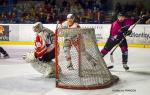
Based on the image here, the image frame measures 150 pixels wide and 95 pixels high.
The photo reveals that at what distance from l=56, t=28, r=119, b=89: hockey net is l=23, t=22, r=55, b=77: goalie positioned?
244 mm

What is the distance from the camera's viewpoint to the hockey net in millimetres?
7066

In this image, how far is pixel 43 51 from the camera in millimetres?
7539

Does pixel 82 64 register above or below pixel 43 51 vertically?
below

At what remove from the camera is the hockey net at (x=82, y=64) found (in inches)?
278

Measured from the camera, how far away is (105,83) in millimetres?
7039

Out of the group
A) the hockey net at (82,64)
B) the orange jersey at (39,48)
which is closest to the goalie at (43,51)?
the orange jersey at (39,48)

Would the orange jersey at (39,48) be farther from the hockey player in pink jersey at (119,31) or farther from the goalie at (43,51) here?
the hockey player in pink jersey at (119,31)

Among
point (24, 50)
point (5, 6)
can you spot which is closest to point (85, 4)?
point (5, 6)

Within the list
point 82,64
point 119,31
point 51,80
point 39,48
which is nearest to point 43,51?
point 39,48

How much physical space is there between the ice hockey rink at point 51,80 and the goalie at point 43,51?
0.91 ft

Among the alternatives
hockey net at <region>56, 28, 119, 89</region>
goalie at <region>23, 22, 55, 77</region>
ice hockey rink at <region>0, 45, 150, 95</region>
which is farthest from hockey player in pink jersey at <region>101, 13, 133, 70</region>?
goalie at <region>23, 22, 55, 77</region>

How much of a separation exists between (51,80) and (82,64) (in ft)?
2.55

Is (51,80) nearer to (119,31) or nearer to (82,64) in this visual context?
(82,64)

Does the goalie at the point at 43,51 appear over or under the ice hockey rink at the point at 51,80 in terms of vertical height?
over
